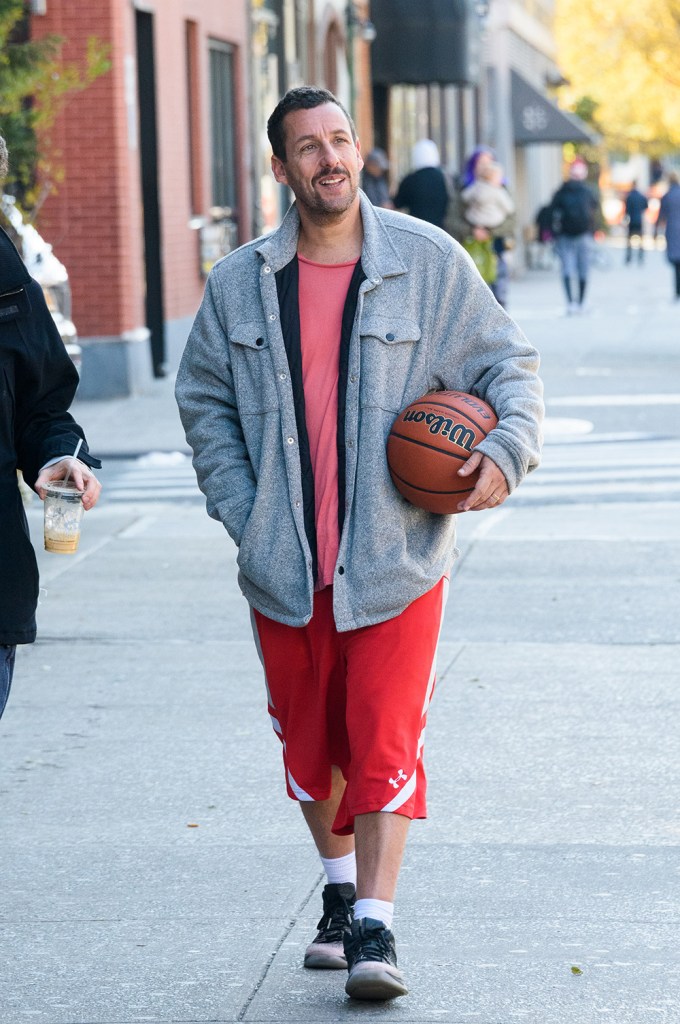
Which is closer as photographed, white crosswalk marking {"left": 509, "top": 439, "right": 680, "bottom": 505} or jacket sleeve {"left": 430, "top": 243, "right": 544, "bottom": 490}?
jacket sleeve {"left": 430, "top": 243, "right": 544, "bottom": 490}

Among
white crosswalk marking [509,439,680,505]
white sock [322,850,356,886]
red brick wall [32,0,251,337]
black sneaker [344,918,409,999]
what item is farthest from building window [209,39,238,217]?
black sneaker [344,918,409,999]

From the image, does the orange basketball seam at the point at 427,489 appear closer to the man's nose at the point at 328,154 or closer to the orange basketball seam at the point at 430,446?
the orange basketball seam at the point at 430,446

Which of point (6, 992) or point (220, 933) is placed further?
point (220, 933)

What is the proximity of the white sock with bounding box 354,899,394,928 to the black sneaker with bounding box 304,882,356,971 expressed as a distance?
0.18m

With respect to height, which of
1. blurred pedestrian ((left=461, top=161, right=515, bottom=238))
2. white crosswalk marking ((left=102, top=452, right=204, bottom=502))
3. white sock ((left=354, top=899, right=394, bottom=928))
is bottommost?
white crosswalk marking ((left=102, top=452, right=204, bottom=502))

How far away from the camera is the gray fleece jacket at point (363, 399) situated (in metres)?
4.20

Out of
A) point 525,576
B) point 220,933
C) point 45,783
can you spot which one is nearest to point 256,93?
point 525,576

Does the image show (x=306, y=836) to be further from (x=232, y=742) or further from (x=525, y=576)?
(x=525, y=576)

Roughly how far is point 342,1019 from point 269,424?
1.28m

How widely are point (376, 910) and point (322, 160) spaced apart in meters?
1.62

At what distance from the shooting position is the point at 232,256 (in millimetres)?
4383

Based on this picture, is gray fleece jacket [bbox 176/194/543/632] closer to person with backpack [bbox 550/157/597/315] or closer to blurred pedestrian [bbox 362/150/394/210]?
blurred pedestrian [bbox 362/150/394/210]

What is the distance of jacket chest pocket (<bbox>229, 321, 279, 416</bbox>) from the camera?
424cm

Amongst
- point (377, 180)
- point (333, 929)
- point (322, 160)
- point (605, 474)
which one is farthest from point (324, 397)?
point (377, 180)
